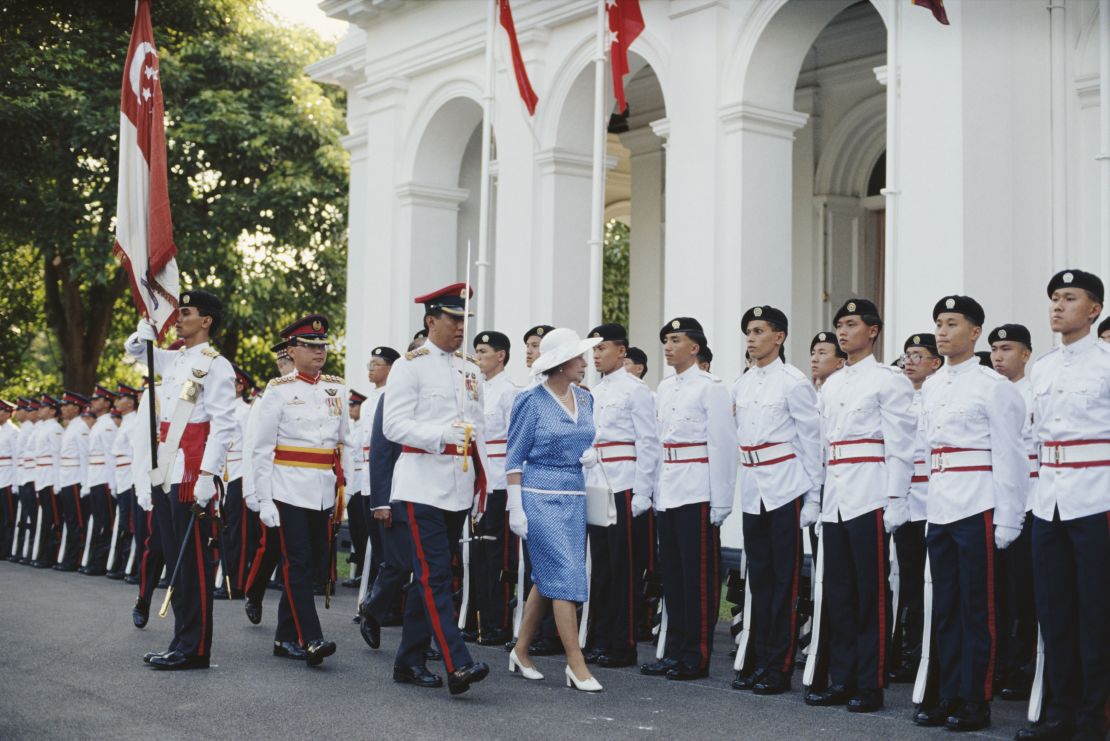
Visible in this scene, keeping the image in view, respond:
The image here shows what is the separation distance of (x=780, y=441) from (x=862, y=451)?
593mm

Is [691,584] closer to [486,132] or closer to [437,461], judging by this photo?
[437,461]

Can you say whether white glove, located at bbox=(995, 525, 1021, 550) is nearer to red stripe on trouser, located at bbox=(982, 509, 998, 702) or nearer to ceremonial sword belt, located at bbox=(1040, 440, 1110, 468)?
A: red stripe on trouser, located at bbox=(982, 509, 998, 702)

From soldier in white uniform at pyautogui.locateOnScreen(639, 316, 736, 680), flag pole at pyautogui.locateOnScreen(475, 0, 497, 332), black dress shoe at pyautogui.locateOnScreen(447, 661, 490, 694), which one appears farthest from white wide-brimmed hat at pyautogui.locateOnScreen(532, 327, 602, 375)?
flag pole at pyautogui.locateOnScreen(475, 0, 497, 332)

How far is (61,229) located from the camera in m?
25.9

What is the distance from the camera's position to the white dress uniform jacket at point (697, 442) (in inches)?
329

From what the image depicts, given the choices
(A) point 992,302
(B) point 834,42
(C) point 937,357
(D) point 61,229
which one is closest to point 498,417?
(C) point 937,357

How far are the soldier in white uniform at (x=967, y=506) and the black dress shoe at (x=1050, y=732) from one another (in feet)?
1.05

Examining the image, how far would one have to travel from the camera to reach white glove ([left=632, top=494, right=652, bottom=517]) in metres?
8.96

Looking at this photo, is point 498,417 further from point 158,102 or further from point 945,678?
point 945,678

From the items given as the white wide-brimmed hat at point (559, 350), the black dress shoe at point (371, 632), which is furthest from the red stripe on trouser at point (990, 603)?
the black dress shoe at point (371, 632)

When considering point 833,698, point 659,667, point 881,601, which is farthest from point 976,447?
point 659,667

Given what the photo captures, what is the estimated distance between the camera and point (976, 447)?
687 centimetres

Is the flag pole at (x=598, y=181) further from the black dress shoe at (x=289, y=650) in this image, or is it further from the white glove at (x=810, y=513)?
the white glove at (x=810, y=513)

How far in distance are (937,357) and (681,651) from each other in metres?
2.60
